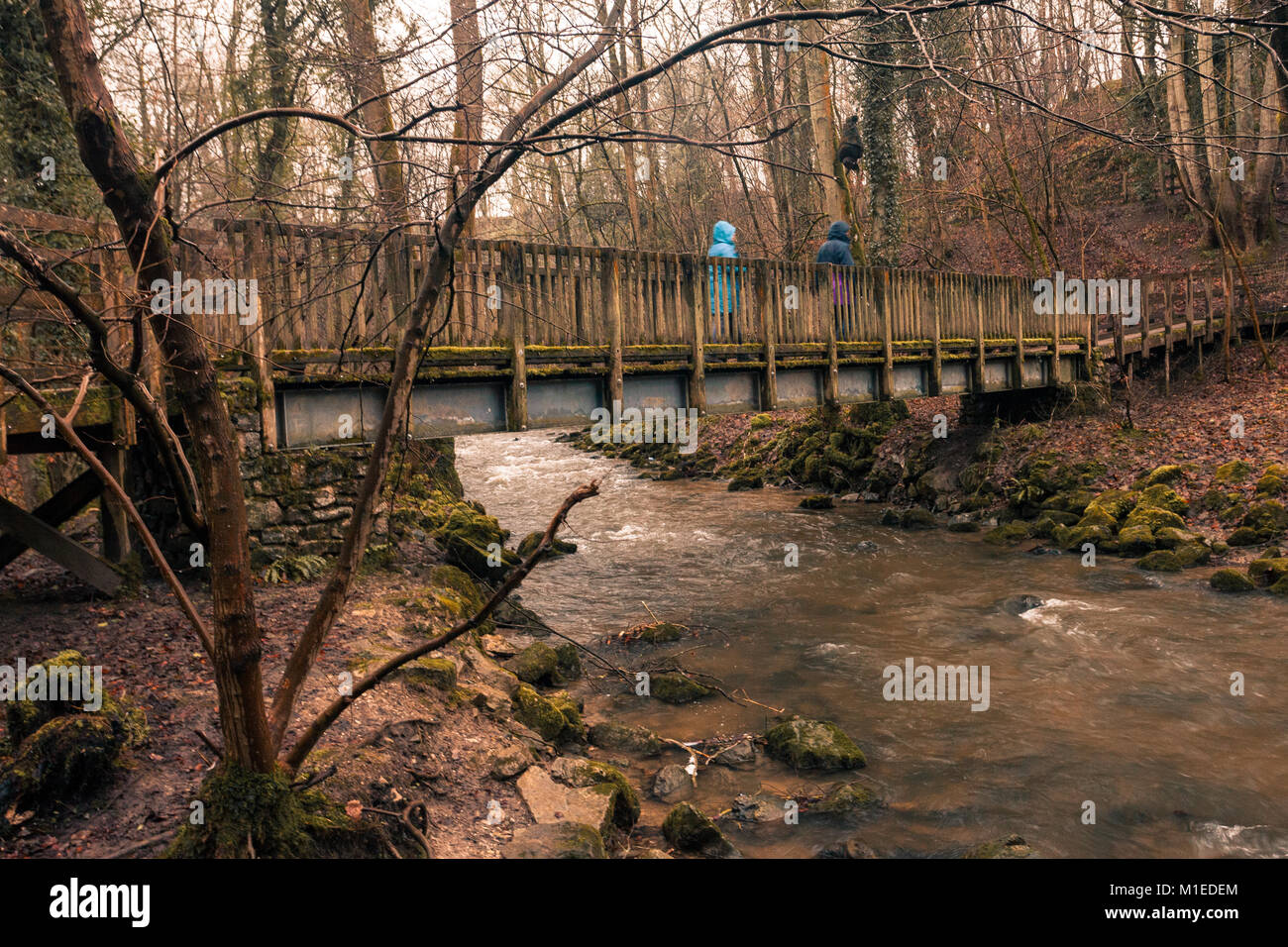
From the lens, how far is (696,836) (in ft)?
19.2

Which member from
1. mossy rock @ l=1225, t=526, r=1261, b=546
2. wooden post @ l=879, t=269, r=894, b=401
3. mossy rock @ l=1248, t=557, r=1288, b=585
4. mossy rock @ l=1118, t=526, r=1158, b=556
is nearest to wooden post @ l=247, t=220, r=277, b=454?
wooden post @ l=879, t=269, r=894, b=401

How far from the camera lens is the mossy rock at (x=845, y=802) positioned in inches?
257

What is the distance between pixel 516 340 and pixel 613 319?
1.41 metres

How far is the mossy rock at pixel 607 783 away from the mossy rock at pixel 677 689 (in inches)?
84.0

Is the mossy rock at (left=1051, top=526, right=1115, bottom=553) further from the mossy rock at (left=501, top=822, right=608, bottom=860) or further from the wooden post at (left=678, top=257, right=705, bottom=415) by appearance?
the mossy rock at (left=501, top=822, right=608, bottom=860)

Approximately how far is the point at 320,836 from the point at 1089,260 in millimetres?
28724

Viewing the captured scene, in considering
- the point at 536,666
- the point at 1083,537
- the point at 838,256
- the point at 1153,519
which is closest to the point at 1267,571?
the point at 1153,519

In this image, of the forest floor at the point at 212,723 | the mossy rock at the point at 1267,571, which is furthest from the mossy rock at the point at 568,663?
the mossy rock at the point at 1267,571

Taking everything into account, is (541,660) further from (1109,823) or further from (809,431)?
(809,431)

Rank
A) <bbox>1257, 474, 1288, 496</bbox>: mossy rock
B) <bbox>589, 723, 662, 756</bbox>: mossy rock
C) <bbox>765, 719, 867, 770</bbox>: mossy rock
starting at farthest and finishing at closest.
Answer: <bbox>1257, 474, 1288, 496</bbox>: mossy rock < <bbox>589, 723, 662, 756</bbox>: mossy rock < <bbox>765, 719, 867, 770</bbox>: mossy rock

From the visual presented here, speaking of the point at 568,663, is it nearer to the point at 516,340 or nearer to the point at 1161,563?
the point at 516,340

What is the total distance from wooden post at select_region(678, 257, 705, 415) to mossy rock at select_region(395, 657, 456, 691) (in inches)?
208

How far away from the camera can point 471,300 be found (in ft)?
30.2

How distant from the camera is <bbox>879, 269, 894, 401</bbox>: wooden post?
14156 millimetres
